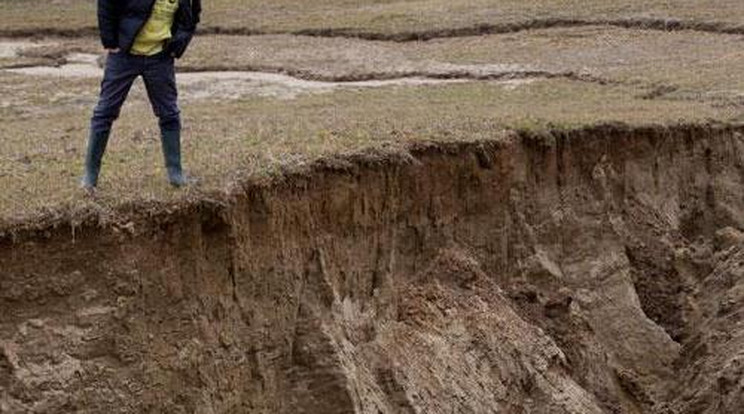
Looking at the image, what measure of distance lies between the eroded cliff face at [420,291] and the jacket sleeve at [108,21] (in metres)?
1.58

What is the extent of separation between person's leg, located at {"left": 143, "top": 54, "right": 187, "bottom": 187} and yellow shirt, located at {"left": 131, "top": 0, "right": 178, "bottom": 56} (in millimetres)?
110

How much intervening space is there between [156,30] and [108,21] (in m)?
0.40

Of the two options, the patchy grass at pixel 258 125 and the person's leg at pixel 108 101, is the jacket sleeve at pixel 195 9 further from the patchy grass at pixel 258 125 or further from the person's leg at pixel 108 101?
the patchy grass at pixel 258 125

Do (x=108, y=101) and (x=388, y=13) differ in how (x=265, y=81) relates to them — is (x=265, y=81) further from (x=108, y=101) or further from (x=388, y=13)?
(x=108, y=101)

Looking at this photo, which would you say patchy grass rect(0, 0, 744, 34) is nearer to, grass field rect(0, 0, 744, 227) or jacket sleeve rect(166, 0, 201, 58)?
grass field rect(0, 0, 744, 227)

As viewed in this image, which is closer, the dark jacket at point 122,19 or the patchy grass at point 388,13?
the dark jacket at point 122,19

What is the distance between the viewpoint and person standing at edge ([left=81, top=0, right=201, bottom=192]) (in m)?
11.2

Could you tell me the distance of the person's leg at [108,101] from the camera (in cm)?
1139

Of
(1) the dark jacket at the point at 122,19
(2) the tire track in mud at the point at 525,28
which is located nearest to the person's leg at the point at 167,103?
(1) the dark jacket at the point at 122,19

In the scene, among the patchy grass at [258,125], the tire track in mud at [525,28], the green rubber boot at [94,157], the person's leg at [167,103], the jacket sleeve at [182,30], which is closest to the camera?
the jacket sleeve at [182,30]

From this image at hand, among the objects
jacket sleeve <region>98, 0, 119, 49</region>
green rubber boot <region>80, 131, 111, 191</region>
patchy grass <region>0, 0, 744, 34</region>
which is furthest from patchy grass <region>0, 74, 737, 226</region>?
patchy grass <region>0, 0, 744, 34</region>

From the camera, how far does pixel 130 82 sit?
11539mm

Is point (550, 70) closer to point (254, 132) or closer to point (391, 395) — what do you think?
point (254, 132)

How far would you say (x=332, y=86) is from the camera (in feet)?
90.2
